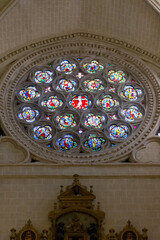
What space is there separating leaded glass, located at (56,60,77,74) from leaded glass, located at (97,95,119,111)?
1.48 meters

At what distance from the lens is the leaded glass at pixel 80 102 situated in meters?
15.1

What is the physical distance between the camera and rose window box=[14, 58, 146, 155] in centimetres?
1430

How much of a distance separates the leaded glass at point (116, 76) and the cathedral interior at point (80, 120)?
3 cm

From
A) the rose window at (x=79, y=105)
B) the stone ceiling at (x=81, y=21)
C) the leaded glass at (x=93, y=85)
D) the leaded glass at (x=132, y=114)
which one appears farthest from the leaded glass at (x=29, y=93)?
the leaded glass at (x=132, y=114)

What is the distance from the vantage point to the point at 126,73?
15867mm

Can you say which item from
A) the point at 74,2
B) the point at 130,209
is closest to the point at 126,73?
the point at 74,2

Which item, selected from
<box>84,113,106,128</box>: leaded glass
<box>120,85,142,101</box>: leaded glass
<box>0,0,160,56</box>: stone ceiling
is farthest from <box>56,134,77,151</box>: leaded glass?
<box>0,0,160,56</box>: stone ceiling

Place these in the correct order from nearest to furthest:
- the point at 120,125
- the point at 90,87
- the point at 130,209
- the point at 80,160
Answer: the point at 130,209 < the point at 80,160 < the point at 120,125 < the point at 90,87

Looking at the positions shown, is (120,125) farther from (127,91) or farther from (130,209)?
(130,209)

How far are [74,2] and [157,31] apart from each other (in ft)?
8.78

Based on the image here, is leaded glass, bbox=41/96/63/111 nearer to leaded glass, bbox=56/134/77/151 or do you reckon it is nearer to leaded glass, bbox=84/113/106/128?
leaded glass, bbox=84/113/106/128

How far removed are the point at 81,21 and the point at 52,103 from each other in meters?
2.96

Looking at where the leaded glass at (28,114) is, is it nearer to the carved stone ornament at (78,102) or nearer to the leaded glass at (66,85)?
the carved stone ornament at (78,102)

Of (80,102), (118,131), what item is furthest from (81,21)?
(118,131)
